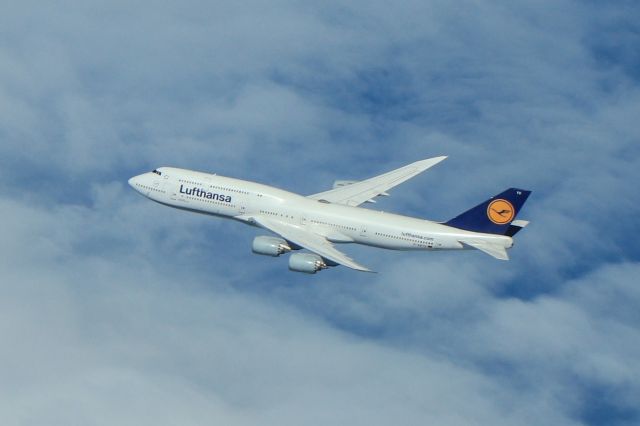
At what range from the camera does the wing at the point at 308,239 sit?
121 m

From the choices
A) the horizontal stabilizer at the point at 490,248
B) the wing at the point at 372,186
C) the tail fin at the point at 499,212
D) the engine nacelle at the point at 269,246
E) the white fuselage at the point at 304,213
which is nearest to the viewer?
the horizontal stabilizer at the point at 490,248

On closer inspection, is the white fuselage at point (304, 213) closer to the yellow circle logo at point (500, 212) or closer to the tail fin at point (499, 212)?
the tail fin at point (499, 212)

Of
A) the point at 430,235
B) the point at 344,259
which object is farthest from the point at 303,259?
the point at 430,235

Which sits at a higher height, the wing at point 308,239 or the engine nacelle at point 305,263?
the wing at point 308,239

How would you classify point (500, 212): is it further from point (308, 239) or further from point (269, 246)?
point (269, 246)

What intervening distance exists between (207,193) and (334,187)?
15.4 meters

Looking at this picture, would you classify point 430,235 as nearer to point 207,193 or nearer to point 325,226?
point 325,226

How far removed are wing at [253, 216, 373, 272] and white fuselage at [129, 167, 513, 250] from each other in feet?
2.30

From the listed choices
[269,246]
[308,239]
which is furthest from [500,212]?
[269,246]

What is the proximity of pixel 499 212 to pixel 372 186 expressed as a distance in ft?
52.3

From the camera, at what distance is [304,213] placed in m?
126

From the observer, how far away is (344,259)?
120 metres

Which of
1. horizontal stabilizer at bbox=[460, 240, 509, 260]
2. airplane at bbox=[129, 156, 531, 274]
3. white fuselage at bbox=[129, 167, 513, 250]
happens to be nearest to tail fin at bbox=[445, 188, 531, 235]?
airplane at bbox=[129, 156, 531, 274]

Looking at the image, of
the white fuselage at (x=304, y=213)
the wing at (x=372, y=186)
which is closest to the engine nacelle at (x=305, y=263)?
the white fuselage at (x=304, y=213)
